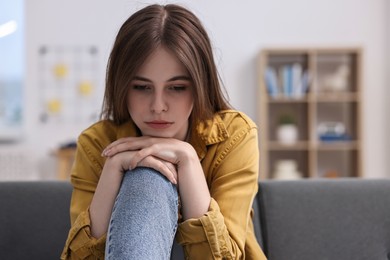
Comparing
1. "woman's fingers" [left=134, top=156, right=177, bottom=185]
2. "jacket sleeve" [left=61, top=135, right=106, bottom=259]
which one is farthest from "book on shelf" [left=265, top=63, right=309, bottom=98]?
Answer: "woman's fingers" [left=134, top=156, right=177, bottom=185]

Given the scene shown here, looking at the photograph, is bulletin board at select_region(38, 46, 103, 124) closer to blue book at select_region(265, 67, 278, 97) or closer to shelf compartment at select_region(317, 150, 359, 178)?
blue book at select_region(265, 67, 278, 97)

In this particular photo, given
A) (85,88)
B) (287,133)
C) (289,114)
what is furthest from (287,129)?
(85,88)

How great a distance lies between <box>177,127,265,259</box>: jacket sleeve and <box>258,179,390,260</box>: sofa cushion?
0.20 meters

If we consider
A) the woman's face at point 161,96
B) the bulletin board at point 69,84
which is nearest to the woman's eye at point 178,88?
the woman's face at point 161,96

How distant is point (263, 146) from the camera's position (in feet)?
14.9

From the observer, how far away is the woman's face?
1235 millimetres

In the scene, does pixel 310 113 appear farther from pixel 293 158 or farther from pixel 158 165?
pixel 158 165

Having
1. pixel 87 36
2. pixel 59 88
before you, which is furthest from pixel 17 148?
pixel 87 36

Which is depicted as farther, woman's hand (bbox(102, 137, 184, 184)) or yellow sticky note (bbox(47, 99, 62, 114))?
yellow sticky note (bbox(47, 99, 62, 114))

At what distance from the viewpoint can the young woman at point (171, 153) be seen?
1.20m

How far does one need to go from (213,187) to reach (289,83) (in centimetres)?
330

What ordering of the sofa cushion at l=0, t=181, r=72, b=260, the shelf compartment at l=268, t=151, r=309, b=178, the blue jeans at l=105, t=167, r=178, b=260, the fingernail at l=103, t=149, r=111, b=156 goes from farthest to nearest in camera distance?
the shelf compartment at l=268, t=151, r=309, b=178 → the sofa cushion at l=0, t=181, r=72, b=260 → the fingernail at l=103, t=149, r=111, b=156 → the blue jeans at l=105, t=167, r=178, b=260

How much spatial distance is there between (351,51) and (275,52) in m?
0.60

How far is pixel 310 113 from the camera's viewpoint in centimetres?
457
